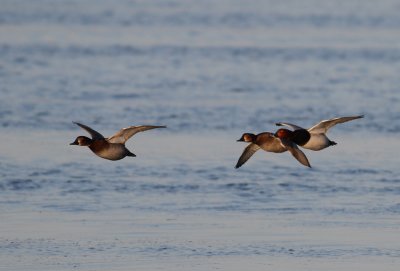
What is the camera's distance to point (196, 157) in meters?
18.4

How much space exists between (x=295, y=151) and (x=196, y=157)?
640 cm

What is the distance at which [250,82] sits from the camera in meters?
28.1

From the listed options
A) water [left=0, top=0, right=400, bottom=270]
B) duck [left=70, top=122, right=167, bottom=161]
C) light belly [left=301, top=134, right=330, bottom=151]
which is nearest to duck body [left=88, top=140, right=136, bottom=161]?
duck [left=70, top=122, right=167, bottom=161]

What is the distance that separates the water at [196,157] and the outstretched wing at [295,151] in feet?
3.38

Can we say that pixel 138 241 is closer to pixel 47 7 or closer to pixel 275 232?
pixel 275 232

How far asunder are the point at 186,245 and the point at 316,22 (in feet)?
117

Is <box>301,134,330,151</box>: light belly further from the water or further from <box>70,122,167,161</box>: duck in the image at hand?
<box>70,122,167,161</box>: duck

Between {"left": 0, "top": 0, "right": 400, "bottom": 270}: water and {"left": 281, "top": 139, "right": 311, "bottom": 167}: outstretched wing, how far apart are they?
3.38 feet

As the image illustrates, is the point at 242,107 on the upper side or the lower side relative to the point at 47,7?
lower

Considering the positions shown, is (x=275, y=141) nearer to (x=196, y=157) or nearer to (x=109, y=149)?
(x=109, y=149)

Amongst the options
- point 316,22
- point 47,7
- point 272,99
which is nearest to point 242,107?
point 272,99

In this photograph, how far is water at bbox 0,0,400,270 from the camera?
12.6 m

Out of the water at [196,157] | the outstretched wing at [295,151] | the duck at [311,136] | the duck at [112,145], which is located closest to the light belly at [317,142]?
the duck at [311,136]

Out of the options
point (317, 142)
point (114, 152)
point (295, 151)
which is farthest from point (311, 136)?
point (114, 152)
